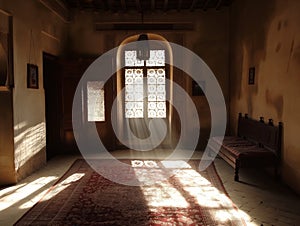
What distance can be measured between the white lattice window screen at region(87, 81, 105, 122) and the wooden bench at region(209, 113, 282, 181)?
3116 millimetres

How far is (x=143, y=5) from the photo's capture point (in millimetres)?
7848

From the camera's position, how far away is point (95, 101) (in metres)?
7.98

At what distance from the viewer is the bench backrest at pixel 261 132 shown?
505 centimetres

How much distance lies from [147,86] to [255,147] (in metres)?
3.87

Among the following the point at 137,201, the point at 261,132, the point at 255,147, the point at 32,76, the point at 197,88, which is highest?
the point at 32,76

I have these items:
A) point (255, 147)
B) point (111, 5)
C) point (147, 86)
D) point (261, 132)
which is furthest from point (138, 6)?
point (255, 147)

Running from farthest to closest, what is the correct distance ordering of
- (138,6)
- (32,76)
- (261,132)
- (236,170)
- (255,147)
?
(138,6)
(32,76)
(261,132)
(255,147)
(236,170)

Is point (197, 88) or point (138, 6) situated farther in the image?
point (197, 88)

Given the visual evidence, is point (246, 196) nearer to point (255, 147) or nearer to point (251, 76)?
point (255, 147)

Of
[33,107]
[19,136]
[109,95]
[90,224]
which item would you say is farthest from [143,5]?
[90,224]

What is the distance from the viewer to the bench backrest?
5.05 meters

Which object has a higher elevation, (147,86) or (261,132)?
(147,86)

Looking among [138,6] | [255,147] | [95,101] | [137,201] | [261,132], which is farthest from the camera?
[95,101]

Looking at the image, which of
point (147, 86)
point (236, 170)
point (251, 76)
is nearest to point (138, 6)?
point (147, 86)
